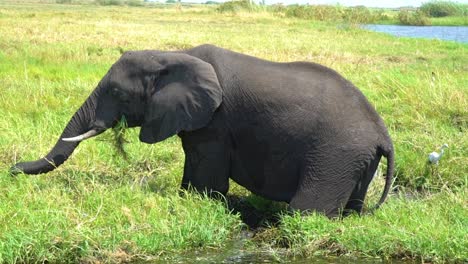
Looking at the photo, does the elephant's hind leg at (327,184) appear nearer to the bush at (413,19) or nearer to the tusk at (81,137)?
the tusk at (81,137)

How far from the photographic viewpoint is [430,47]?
839 inches

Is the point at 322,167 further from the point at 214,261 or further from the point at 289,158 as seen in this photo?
the point at 214,261

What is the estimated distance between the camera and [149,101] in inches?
257

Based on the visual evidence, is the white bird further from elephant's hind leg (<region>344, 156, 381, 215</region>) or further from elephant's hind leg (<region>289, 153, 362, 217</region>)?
elephant's hind leg (<region>289, 153, 362, 217</region>)

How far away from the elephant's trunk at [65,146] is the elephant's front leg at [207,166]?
0.94 metres

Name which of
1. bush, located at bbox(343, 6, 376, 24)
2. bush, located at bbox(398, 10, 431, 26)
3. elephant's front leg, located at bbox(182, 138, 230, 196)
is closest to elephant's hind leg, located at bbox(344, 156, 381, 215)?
elephant's front leg, located at bbox(182, 138, 230, 196)

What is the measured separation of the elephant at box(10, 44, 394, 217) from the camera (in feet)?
20.0

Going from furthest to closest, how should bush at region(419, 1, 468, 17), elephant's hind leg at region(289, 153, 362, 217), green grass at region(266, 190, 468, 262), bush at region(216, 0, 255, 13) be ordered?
bush at region(419, 1, 468, 17) → bush at region(216, 0, 255, 13) → elephant's hind leg at region(289, 153, 362, 217) → green grass at region(266, 190, 468, 262)

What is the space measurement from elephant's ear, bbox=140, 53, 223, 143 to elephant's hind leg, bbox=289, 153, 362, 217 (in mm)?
1023

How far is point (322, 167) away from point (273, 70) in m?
1.01

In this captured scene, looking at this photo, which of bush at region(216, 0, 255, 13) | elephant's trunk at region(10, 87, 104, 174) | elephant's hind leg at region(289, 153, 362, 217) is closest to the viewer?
elephant's hind leg at region(289, 153, 362, 217)

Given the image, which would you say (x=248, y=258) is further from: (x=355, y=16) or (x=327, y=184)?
(x=355, y=16)

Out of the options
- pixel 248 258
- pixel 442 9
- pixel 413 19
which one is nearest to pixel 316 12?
pixel 413 19

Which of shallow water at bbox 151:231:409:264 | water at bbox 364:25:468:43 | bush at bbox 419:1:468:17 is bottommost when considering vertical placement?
bush at bbox 419:1:468:17
